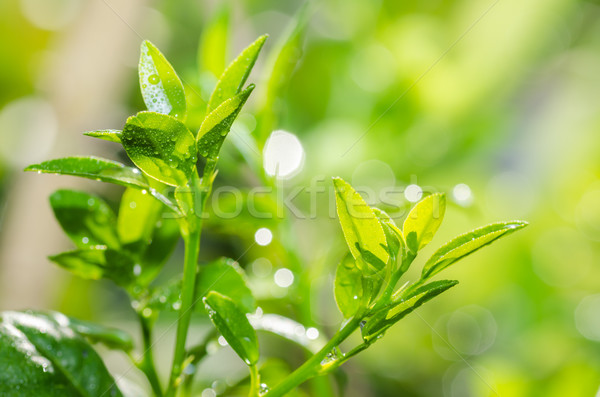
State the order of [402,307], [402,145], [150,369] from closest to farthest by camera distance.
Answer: [402,307] → [150,369] → [402,145]

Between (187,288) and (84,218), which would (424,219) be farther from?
(84,218)

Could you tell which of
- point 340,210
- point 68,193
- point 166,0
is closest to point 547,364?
point 340,210

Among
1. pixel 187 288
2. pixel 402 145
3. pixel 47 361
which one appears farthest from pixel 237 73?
pixel 402 145

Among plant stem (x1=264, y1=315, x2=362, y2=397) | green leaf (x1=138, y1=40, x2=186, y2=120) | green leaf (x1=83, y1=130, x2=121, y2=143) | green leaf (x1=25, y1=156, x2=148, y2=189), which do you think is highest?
green leaf (x1=138, y1=40, x2=186, y2=120)

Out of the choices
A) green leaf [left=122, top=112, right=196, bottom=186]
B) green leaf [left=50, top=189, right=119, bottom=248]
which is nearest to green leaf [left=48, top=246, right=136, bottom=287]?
green leaf [left=50, top=189, right=119, bottom=248]

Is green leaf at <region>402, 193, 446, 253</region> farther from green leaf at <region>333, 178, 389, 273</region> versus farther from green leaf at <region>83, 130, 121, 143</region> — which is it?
green leaf at <region>83, 130, 121, 143</region>

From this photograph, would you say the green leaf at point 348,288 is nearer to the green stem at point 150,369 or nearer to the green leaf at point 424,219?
the green leaf at point 424,219
